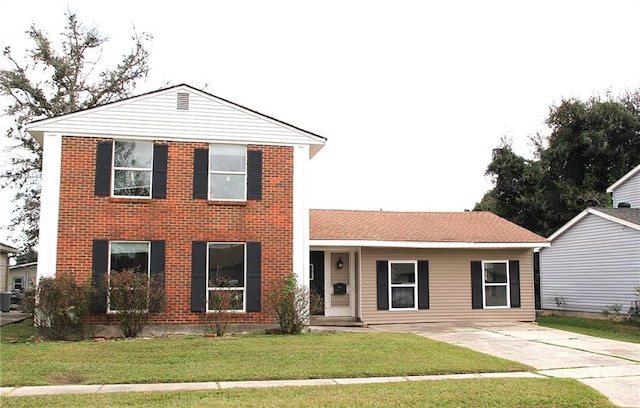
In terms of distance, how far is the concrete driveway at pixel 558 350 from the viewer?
8945 millimetres

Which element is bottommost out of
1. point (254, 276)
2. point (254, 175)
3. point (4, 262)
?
point (254, 276)

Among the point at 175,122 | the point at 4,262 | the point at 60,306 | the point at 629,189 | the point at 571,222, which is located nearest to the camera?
the point at 60,306

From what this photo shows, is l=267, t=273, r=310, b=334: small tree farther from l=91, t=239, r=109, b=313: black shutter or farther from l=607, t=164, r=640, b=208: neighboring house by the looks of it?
l=607, t=164, r=640, b=208: neighboring house

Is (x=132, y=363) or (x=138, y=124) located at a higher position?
(x=138, y=124)

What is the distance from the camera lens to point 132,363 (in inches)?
384

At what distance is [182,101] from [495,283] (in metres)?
11.1

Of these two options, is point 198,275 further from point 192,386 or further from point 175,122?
point 192,386

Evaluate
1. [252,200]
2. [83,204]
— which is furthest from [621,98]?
[83,204]

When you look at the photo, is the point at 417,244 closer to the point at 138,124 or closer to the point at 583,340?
the point at 583,340

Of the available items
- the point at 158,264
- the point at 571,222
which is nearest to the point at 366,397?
the point at 158,264

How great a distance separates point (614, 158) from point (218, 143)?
1021 inches

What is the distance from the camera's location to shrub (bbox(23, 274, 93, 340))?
1279 cm

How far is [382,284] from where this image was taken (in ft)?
57.1

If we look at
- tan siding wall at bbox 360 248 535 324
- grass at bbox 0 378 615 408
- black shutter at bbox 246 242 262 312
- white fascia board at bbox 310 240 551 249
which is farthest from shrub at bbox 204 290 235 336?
grass at bbox 0 378 615 408
